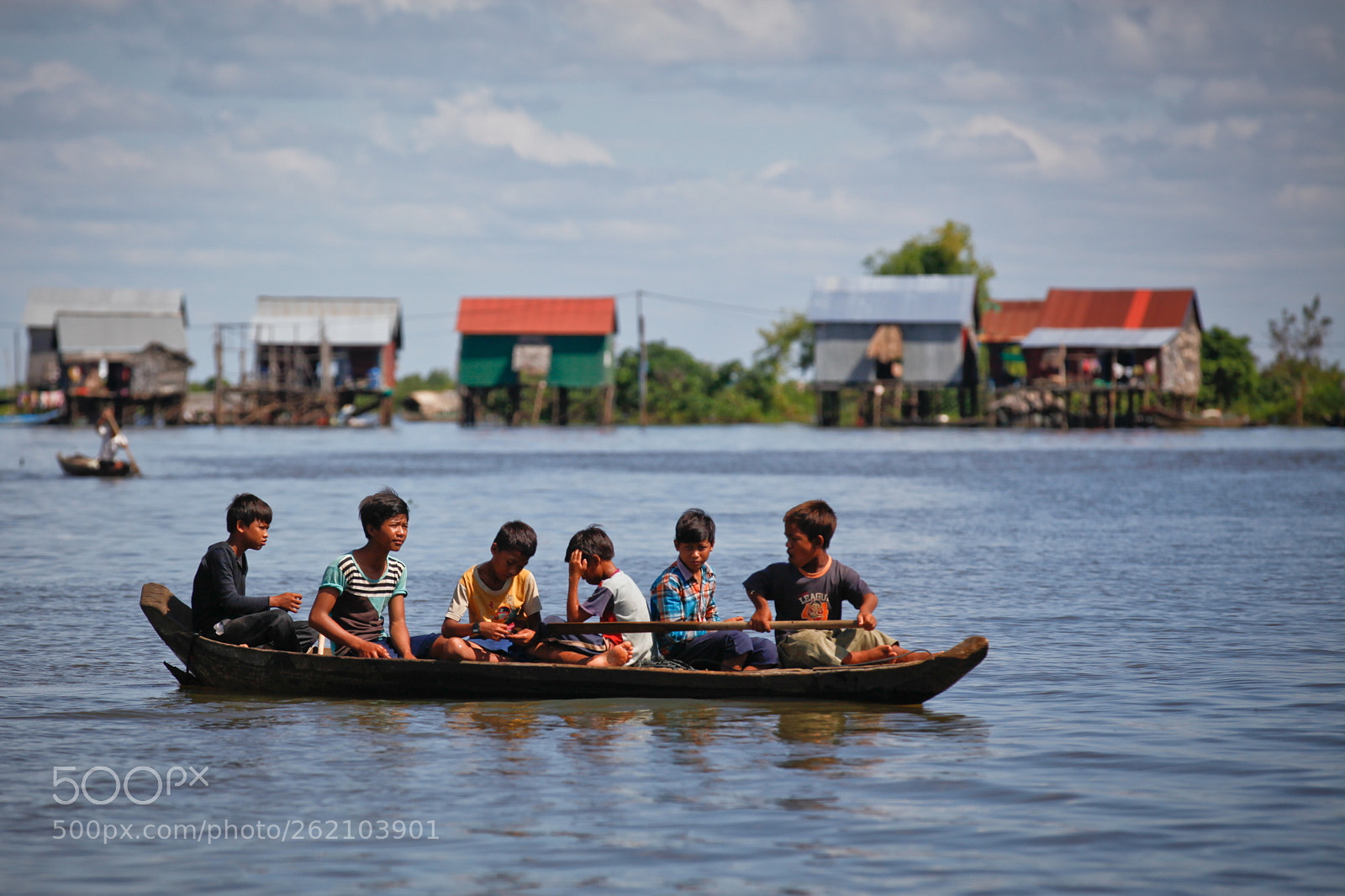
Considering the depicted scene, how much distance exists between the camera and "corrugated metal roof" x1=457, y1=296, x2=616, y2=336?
6906cm

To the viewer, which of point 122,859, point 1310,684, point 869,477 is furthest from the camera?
point 869,477

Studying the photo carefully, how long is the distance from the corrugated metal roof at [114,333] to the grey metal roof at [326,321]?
5.18 metres

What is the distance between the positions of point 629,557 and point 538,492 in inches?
466

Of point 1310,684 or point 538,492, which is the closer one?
point 1310,684

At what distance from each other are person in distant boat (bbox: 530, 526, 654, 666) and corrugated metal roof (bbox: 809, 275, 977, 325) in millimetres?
57358

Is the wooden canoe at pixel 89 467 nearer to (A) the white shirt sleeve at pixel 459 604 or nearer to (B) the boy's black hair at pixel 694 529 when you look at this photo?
(A) the white shirt sleeve at pixel 459 604

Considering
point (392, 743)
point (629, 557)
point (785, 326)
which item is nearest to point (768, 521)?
point (629, 557)

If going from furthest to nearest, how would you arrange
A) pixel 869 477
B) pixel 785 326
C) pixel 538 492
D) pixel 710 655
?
1. pixel 785 326
2. pixel 869 477
3. pixel 538 492
4. pixel 710 655

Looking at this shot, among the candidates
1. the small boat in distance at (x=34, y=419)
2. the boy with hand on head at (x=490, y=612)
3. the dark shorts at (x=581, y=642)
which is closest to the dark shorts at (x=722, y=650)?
the dark shorts at (x=581, y=642)

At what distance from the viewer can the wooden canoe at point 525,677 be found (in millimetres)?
8633

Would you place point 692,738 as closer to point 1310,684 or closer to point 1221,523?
point 1310,684

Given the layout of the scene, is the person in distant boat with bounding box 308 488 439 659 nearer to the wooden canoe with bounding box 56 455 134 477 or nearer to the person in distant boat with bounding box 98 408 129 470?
the person in distant boat with bounding box 98 408 129 470

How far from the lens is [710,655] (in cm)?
891

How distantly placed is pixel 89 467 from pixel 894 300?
42.0 meters
